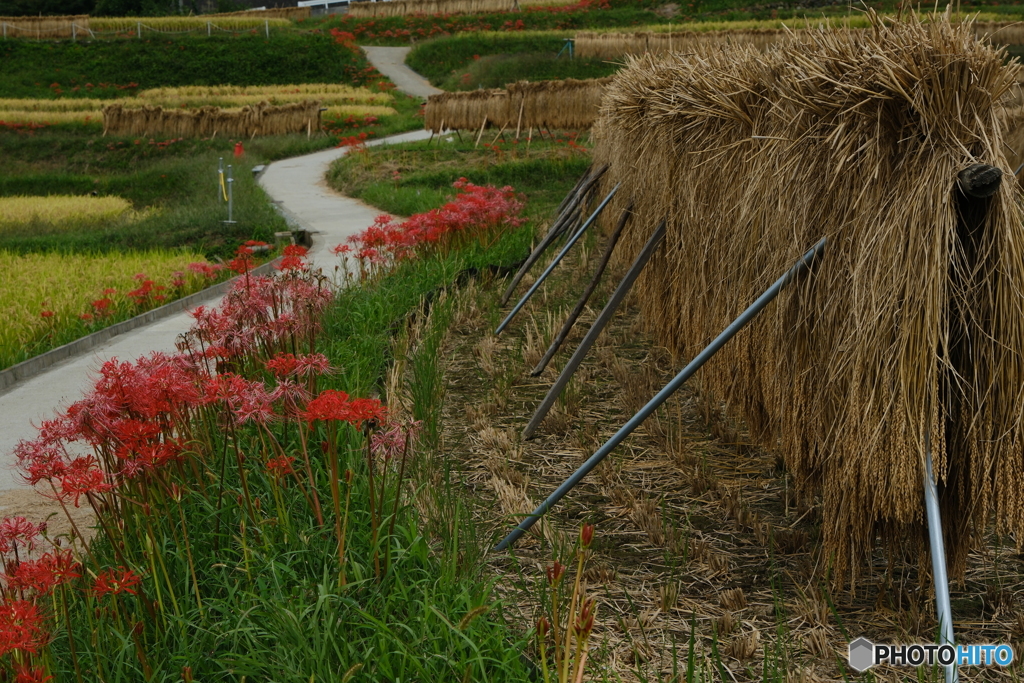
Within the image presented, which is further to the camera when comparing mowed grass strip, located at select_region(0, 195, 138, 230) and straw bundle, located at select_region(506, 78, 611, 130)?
straw bundle, located at select_region(506, 78, 611, 130)

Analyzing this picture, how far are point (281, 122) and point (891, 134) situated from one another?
80.9ft

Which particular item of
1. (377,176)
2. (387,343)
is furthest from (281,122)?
(387,343)

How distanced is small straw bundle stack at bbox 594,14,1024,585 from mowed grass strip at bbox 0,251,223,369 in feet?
13.2

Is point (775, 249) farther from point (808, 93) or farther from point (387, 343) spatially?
point (387, 343)

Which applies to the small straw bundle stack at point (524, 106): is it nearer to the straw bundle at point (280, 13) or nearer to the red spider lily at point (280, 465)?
the red spider lily at point (280, 465)

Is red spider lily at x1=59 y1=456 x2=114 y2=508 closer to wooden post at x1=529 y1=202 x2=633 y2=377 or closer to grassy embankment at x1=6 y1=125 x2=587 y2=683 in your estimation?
grassy embankment at x1=6 y1=125 x2=587 y2=683

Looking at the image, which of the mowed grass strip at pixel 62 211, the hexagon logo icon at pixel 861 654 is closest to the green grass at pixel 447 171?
the mowed grass strip at pixel 62 211

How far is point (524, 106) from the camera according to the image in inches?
725

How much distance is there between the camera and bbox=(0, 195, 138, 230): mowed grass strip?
15508 millimetres

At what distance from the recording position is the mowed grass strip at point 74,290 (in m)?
7.33

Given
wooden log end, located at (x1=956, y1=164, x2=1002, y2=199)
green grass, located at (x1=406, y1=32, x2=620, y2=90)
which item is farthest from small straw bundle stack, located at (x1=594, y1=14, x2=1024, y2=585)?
green grass, located at (x1=406, y1=32, x2=620, y2=90)

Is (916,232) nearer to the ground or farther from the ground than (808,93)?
nearer to the ground

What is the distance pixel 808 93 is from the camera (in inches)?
118

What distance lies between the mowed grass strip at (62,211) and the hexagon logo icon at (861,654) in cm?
1536
